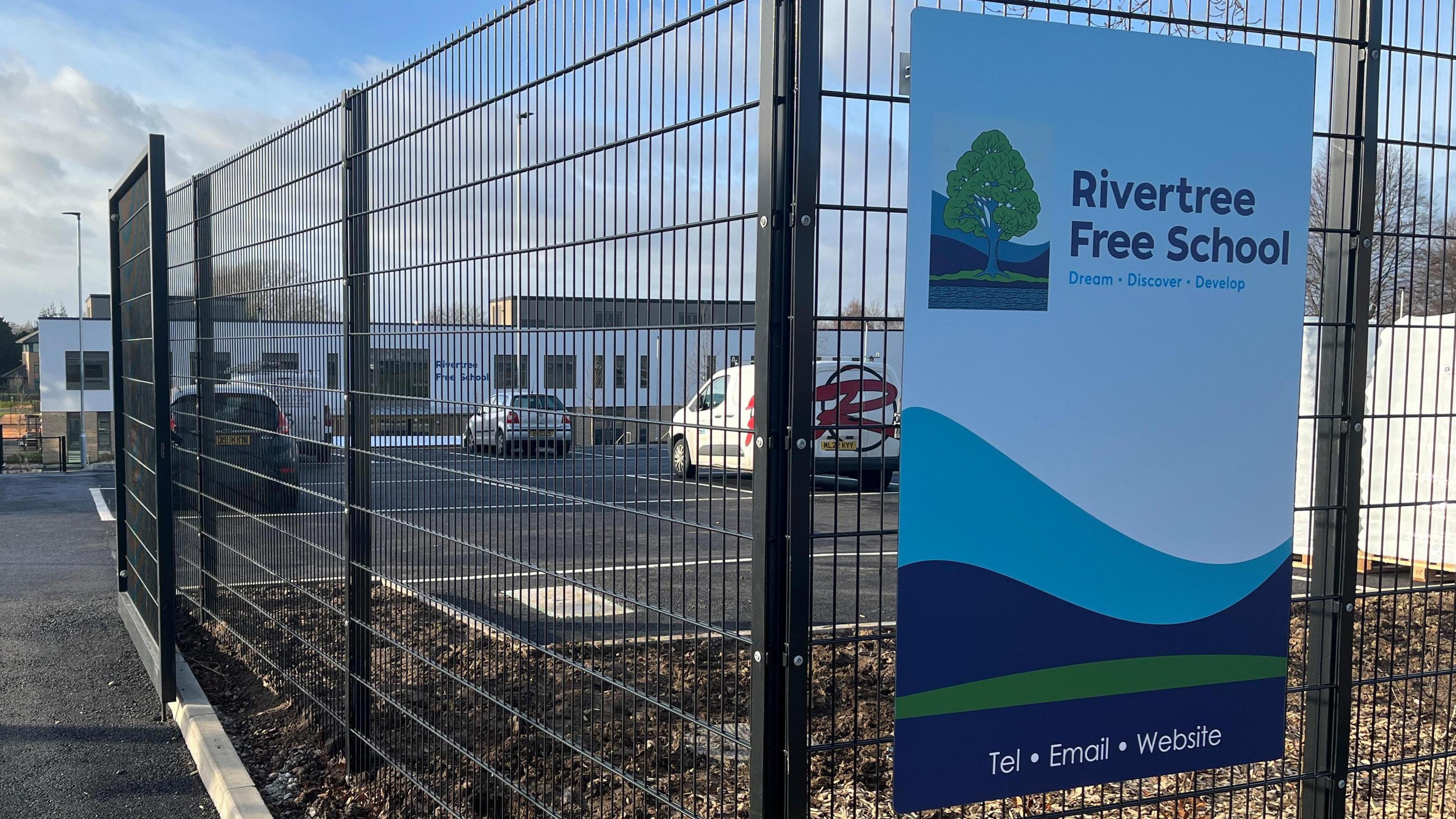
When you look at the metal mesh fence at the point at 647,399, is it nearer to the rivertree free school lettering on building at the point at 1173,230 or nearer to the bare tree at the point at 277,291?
the bare tree at the point at 277,291

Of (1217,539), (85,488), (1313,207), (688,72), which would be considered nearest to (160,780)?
(688,72)

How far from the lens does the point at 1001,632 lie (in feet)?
9.41

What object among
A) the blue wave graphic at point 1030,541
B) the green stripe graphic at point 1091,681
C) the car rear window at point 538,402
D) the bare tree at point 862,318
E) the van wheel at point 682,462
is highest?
the bare tree at point 862,318

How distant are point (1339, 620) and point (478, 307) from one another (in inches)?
120

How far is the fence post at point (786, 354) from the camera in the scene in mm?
2467

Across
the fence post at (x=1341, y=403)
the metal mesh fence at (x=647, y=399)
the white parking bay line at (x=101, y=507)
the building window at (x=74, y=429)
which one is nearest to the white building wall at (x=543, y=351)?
the metal mesh fence at (x=647, y=399)

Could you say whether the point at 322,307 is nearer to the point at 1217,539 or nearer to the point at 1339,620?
the point at 1217,539

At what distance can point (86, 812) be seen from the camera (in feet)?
16.3

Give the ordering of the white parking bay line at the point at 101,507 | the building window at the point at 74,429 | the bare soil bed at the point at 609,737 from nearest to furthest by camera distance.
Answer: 1. the bare soil bed at the point at 609,737
2. the white parking bay line at the point at 101,507
3. the building window at the point at 74,429

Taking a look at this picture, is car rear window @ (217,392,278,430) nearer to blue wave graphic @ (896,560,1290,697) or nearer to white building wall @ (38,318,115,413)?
blue wave graphic @ (896,560,1290,697)

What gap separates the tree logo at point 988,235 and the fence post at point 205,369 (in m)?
5.29

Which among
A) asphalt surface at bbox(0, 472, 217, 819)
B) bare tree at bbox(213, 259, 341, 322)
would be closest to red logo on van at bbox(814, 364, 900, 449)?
bare tree at bbox(213, 259, 341, 322)

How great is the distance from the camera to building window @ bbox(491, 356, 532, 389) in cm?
352

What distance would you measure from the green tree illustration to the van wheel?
2.84ft
